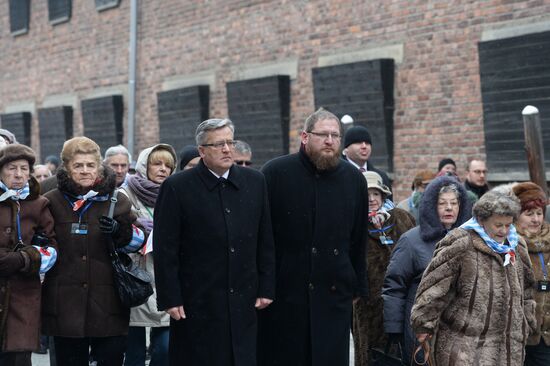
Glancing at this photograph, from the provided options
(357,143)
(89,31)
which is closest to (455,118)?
(357,143)

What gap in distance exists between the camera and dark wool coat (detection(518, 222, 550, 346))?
650 cm

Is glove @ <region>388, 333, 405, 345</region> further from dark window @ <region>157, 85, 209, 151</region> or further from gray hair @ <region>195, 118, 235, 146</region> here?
dark window @ <region>157, 85, 209, 151</region>

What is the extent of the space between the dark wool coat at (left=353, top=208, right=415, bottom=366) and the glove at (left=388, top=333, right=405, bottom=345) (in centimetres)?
62

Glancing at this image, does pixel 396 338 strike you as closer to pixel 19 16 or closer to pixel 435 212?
pixel 435 212

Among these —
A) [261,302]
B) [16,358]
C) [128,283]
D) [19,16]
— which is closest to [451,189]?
[261,302]

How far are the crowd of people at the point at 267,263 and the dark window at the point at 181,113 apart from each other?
32.0 feet

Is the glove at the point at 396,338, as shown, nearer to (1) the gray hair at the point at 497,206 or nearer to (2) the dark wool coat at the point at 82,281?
(1) the gray hair at the point at 497,206

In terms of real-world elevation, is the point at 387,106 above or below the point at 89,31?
below

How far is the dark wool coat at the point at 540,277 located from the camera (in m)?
6.50

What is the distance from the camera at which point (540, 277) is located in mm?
6562

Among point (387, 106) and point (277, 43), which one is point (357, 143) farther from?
point (277, 43)

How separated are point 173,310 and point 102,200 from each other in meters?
1.03

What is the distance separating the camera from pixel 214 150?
598 cm

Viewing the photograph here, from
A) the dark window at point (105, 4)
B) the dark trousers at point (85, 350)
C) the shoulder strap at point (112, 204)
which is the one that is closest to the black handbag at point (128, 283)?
the shoulder strap at point (112, 204)
